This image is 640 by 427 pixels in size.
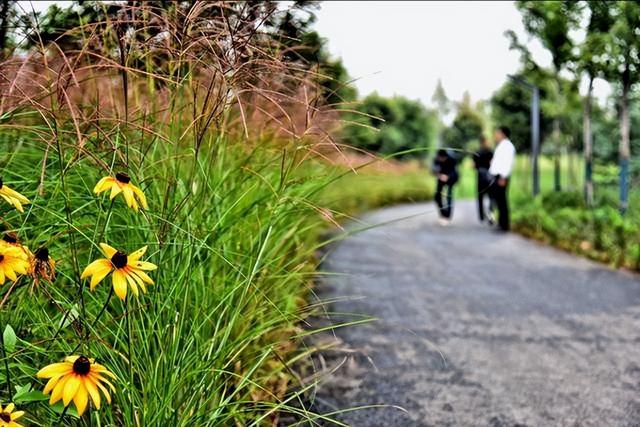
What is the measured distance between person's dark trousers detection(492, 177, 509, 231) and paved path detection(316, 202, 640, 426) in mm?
2519

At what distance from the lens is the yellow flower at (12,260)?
1.65 m

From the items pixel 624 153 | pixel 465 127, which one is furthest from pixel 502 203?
pixel 465 127

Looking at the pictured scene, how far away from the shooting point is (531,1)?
1128cm

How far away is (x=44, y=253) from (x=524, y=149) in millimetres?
24603

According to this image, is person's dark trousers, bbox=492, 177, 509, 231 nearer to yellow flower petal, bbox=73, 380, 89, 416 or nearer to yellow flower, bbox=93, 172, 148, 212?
yellow flower, bbox=93, 172, 148, 212

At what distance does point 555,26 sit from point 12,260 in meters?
11.3

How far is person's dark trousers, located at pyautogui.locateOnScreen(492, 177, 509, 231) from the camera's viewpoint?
9.84 meters

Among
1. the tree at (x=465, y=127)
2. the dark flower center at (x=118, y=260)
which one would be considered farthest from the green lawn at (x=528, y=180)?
the dark flower center at (x=118, y=260)

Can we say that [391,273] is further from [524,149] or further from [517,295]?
[524,149]

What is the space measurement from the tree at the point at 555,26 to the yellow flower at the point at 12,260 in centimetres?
1005

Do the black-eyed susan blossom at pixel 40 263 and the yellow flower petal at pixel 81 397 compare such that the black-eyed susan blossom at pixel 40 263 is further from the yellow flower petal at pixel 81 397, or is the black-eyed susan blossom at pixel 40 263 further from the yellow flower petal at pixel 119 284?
the yellow flower petal at pixel 81 397

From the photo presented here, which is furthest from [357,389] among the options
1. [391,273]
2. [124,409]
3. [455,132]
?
[455,132]

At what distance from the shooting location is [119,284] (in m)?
1.58

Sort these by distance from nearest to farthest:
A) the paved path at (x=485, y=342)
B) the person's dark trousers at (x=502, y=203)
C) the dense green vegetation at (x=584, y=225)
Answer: the paved path at (x=485, y=342)
the dense green vegetation at (x=584, y=225)
the person's dark trousers at (x=502, y=203)
